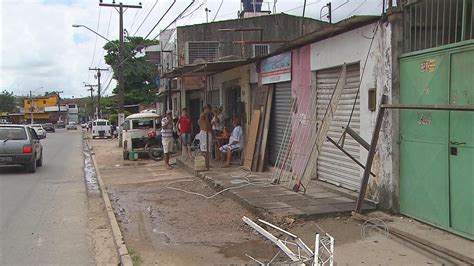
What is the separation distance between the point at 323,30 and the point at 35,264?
20.1 feet

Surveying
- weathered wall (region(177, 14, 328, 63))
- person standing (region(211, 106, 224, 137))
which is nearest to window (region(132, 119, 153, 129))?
person standing (region(211, 106, 224, 137))

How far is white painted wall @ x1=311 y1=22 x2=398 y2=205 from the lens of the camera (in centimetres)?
736

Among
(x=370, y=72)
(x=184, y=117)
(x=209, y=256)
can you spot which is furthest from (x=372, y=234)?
(x=184, y=117)

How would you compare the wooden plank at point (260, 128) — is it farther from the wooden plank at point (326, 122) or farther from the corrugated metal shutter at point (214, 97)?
the corrugated metal shutter at point (214, 97)

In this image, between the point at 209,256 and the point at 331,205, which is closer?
the point at 209,256

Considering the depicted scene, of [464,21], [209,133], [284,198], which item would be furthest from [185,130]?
[464,21]

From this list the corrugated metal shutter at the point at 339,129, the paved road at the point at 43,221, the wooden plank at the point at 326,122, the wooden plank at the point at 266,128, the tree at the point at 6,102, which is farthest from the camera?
the tree at the point at 6,102

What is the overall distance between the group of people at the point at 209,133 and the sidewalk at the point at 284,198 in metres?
2.44

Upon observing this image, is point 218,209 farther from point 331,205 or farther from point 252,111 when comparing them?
point 252,111

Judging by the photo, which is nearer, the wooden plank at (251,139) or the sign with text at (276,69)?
the sign with text at (276,69)

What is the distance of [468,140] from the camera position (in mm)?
5828

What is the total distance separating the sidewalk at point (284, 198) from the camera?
7.55 meters


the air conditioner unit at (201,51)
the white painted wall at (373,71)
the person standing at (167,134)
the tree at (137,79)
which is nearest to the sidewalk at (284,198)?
the white painted wall at (373,71)

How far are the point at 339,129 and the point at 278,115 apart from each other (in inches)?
135
